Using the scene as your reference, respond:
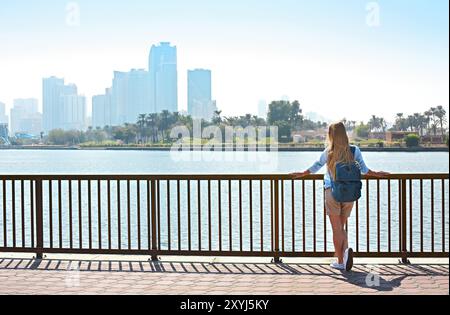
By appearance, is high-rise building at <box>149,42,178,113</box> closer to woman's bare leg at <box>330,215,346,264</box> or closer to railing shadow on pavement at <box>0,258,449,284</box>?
railing shadow on pavement at <box>0,258,449,284</box>

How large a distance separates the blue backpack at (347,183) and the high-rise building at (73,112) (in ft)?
37.0

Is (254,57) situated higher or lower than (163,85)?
higher

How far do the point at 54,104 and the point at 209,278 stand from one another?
12232mm

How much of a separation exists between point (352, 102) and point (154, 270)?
6701 centimetres

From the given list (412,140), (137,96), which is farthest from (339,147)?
(412,140)

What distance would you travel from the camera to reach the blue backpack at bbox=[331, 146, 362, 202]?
5.04 meters

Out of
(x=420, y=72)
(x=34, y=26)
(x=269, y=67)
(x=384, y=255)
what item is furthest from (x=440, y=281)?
(x=269, y=67)

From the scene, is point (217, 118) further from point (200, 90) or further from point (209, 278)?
point (209, 278)

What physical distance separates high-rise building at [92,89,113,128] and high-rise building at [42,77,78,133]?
1.47m

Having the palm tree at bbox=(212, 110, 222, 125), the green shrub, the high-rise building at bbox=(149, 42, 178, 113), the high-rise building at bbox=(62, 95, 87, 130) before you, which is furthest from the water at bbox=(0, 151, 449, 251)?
the palm tree at bbox=(212, 110, 222, 125)

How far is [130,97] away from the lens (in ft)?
68.3

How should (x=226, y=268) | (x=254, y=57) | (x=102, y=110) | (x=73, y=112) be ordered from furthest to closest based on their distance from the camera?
(x=254, y=57) < (x=102, y=110) < (x=73, y=112) < (x=226, y=268)

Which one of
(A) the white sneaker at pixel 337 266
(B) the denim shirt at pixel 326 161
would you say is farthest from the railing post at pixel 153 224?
(A) the white sneaker at pixel 337 266
